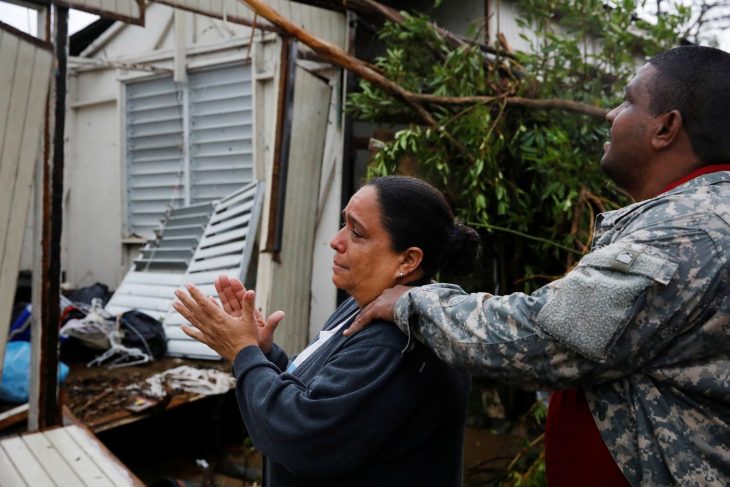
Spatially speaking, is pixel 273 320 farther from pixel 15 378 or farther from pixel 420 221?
pixel 15 378

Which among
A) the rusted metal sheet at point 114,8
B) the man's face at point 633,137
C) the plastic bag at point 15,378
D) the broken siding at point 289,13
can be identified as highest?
the broken siding at point 289,13

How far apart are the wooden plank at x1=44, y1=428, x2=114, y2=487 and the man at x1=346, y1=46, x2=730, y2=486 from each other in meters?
2.65

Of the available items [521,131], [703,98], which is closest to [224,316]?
[703,98]

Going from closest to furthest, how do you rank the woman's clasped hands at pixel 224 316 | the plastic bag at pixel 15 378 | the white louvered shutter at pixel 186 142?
the woman's clasped hands at pixel 224 316 → the plastic bag at pixel 15 378 → the white louvered shutter at pixel 186 142

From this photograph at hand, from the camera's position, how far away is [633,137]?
1.42m

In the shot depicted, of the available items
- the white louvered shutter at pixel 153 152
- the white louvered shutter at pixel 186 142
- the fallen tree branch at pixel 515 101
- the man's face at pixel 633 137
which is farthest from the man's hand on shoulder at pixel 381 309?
the white louvered shutter at pixel 153 152

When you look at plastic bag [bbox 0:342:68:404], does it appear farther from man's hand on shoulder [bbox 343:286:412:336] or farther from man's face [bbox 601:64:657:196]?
man's face [bbox 601:64:657:196]

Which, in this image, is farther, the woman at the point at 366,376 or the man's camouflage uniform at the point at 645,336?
the woman at the point at 366,376

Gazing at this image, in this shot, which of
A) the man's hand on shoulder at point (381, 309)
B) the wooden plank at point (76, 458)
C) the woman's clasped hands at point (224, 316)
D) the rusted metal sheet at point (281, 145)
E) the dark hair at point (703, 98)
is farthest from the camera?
the rusted metal sheet at point (281, 145)

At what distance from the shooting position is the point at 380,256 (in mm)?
1640

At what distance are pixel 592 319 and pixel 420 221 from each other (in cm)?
58

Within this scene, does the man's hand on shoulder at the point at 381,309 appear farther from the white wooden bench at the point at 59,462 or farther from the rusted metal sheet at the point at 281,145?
the rusted metal sheet at the point at 281,145

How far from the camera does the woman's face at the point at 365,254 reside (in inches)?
64.6

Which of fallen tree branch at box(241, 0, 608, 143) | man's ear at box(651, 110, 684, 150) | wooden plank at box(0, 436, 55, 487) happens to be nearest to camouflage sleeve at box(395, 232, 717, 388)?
man's ear at box(651, 110, 684, 150)
